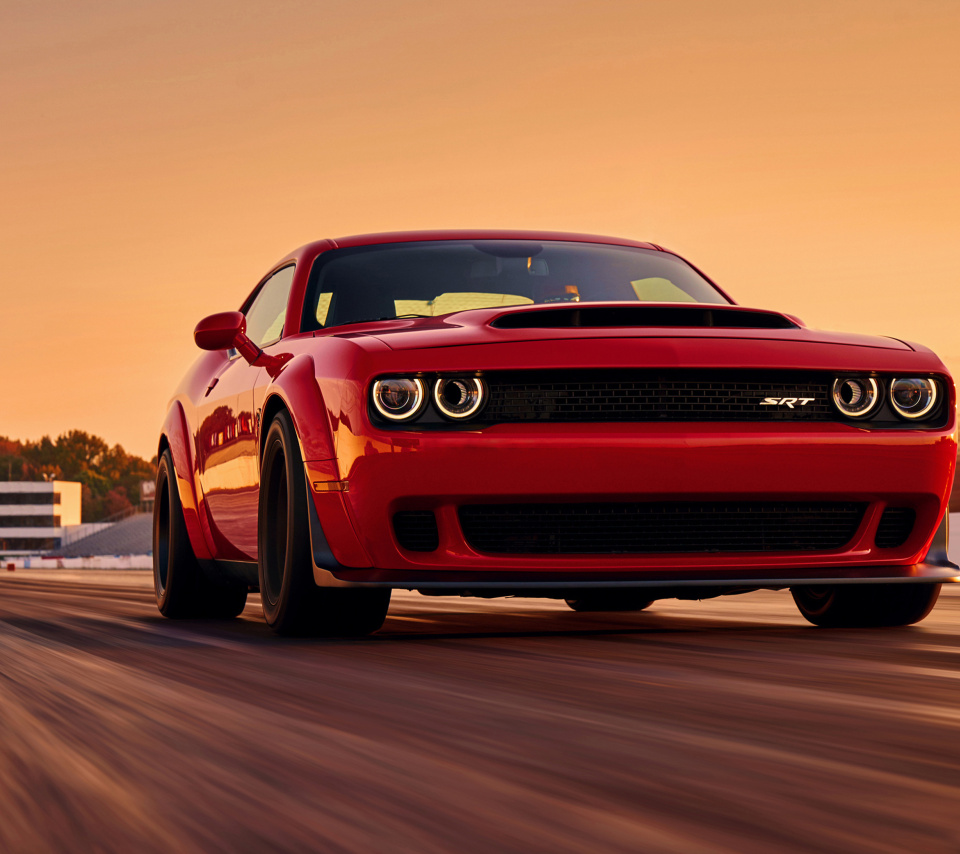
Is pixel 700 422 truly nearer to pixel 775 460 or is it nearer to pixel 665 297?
pixel 775 460

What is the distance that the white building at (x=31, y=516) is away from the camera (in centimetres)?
17412

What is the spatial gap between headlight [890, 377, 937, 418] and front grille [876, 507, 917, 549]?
0.34 m

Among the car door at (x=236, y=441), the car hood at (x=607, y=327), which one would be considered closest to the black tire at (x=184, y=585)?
the car door at (x=236, y=441)

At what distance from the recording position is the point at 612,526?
196 inches

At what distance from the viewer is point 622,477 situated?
4.85 meters

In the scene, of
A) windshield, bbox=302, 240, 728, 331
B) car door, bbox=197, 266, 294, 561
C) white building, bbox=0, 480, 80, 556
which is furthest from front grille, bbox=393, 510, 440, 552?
white building, bbox=0, 480, 80, 556

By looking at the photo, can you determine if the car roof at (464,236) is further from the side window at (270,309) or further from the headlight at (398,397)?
the headlight at (398,397)

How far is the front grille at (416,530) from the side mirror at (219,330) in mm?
1534

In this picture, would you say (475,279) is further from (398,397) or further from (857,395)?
(857,395)

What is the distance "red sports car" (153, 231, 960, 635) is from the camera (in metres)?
4.88

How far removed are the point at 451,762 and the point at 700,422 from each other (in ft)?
8.20

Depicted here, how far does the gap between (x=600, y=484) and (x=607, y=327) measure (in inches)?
24.9

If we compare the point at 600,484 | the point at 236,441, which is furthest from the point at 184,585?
the point at 600,484

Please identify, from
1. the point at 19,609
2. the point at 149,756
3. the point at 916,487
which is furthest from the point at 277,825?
the point at 19,609
